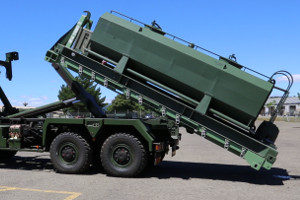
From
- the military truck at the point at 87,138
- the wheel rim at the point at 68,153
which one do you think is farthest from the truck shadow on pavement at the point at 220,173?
the wheel rim at the point at 68,153

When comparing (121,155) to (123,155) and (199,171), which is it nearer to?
(123,155)

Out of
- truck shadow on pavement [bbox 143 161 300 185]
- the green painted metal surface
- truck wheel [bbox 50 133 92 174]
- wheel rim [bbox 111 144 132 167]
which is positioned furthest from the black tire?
truck shadow on pavement [bbox 143 161 300 185]

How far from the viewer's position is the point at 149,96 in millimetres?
7766

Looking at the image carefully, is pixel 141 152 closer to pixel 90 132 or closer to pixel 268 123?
pixel 90 132

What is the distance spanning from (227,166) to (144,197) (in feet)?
15.1

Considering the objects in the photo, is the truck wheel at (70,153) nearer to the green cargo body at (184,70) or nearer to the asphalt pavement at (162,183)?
the asphalt pavement at (162,183)

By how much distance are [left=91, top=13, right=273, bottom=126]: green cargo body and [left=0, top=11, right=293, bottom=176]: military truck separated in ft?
0.07

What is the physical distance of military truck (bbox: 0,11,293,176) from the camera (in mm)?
7238

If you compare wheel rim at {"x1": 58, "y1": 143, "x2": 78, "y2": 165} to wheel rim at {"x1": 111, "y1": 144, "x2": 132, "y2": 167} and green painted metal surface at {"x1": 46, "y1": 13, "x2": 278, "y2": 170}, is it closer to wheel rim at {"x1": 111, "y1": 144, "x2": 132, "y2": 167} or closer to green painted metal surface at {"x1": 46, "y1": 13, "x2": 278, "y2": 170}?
wheel rim at {"x1": 111, "y1": 144, "x2": 132, "y2": 167}

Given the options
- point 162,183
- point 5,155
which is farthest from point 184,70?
point 5,155

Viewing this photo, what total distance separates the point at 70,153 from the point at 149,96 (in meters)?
2.47

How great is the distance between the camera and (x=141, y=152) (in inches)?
291

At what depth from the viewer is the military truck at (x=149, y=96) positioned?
23.7ft

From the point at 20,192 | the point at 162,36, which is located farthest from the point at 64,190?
the point at 162,36
